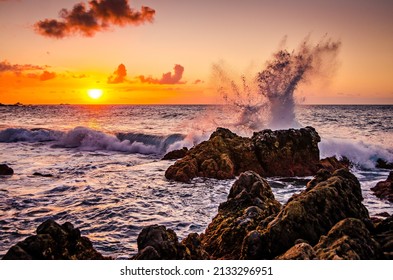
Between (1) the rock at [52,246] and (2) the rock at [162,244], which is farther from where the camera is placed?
(2) the rock at [162,244]

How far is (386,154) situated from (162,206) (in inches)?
375

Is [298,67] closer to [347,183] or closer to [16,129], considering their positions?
[347,183]

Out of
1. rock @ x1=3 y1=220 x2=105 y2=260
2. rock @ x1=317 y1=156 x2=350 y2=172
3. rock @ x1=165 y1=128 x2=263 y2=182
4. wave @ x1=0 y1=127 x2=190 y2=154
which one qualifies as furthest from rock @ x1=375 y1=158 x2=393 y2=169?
rock @ x1=3 y1=220 x2=105 y2=260

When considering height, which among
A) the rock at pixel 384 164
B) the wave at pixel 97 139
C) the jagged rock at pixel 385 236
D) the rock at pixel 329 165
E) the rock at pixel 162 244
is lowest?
the wave at pixel 97 139

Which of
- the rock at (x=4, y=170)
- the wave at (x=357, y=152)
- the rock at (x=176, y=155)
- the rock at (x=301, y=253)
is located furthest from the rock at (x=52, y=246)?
the wave at (x=357, y=152)

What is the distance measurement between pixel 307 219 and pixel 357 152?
10.4 metres

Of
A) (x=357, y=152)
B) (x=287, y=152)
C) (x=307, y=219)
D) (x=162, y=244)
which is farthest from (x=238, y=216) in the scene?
(x=357, y=152)

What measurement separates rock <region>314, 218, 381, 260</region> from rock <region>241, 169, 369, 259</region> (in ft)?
1.75

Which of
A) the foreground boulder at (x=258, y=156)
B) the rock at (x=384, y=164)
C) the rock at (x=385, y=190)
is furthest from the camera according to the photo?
the rock at (x=384, y=164)

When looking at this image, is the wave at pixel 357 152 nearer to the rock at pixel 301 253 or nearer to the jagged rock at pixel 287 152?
the jagged rock at pixel 287 152

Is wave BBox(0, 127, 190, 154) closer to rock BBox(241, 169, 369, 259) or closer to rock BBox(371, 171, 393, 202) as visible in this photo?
rock BBox(371, 171, 393, 202)

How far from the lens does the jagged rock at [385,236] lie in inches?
134
